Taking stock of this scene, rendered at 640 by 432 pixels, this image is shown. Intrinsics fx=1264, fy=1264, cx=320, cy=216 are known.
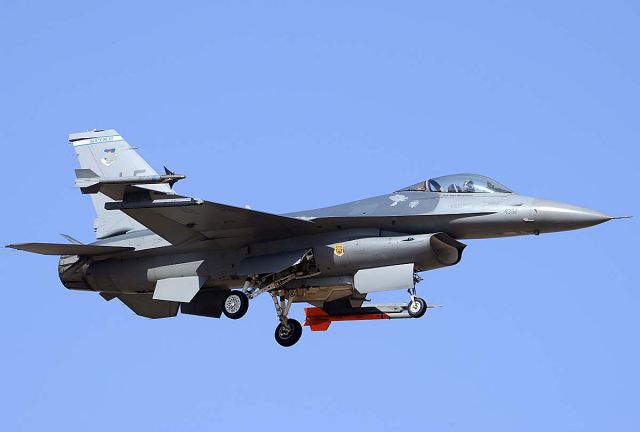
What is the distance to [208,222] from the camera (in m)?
23.6

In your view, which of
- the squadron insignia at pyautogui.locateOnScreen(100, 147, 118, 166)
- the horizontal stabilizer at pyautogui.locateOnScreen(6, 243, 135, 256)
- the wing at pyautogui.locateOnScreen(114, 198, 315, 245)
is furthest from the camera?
the squadron insignia at pyautogui.locateOnScreen(100, 147, 118, 166)

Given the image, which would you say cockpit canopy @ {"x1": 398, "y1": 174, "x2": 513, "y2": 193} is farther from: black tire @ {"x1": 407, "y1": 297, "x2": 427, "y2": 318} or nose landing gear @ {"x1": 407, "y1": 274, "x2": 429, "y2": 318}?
black tire @ {"x1": 407, "y1": 297, "x2": 427, "y2": 318}

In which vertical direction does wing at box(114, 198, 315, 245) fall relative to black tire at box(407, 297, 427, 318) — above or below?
above

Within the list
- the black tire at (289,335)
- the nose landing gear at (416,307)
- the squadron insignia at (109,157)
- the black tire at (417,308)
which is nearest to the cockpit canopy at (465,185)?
the nose landing gear at (416,307)

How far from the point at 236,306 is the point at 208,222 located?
172cm

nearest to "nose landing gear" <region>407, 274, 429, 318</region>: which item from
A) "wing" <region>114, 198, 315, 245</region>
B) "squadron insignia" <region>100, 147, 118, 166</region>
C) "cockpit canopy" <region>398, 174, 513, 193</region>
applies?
"cockpit canopy" <region>398, 174, 513, 193</region>

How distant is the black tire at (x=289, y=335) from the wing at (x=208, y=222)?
206 centimetres

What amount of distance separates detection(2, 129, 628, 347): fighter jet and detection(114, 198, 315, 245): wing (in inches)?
Answer: 0.9

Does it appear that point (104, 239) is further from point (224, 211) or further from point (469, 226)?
point (469, 226)

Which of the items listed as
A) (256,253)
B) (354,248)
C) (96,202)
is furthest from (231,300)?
(96,202)

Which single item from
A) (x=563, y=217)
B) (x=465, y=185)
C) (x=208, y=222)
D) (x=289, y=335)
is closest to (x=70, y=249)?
(x=208, y=222)

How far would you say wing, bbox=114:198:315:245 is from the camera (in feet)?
75.2

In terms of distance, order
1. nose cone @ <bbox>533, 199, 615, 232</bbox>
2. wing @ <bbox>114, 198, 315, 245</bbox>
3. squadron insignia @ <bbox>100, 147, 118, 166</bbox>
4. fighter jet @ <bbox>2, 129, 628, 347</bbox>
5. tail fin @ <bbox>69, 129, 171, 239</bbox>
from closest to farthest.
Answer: nose cone @ <bbox>533, 199, 615, 232</bbox> → fighter jet @ <bbox>2, 129, 628, 347</bbox> → wing @ <bbox>114, 198, 315, 245</bbox> → tail fin @ <bbox>69, 129, 171, 239</bbox> → squadron insignia @ <bbox>100, 147, 118, 166</bbox>

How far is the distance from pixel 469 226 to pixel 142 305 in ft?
24.5
